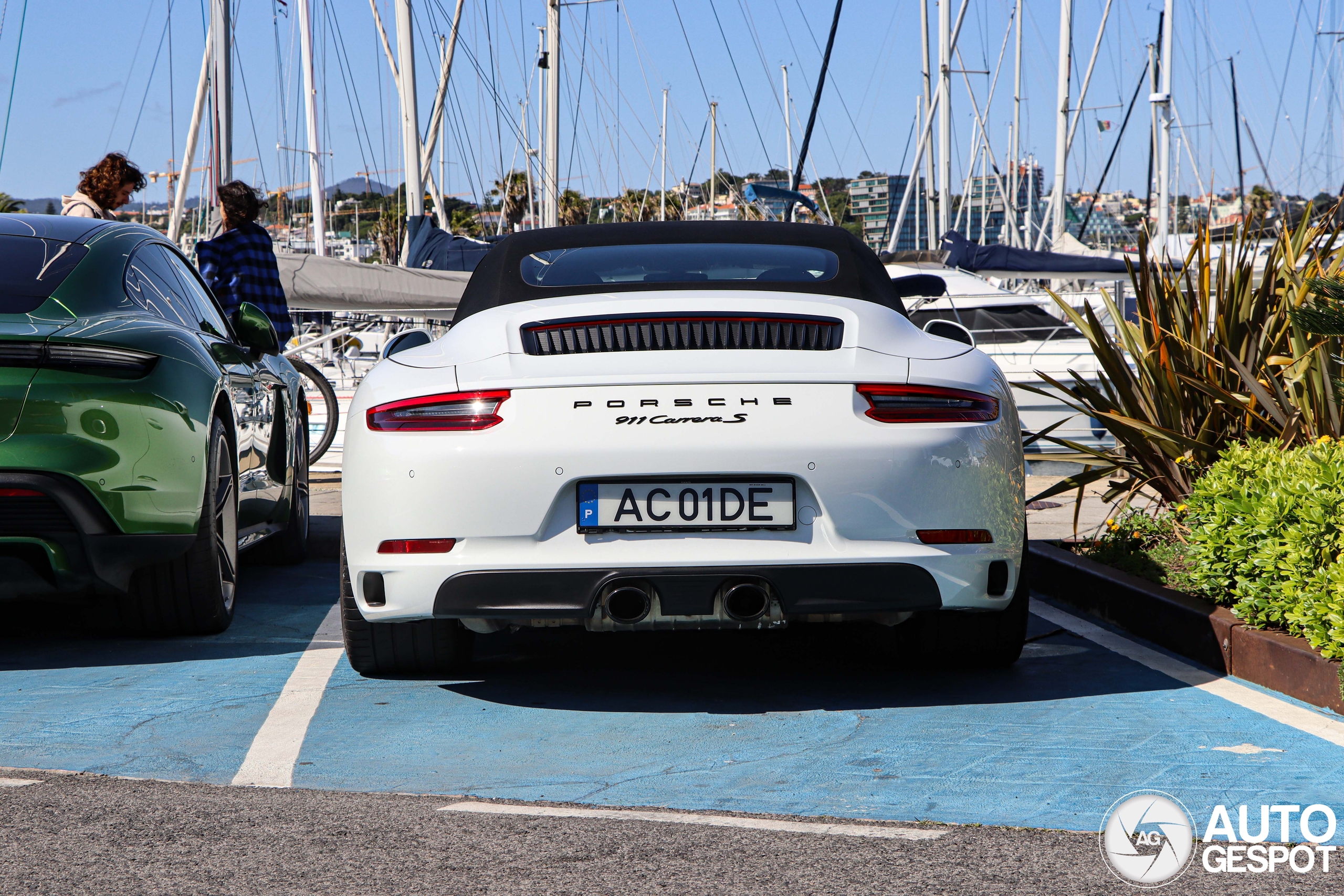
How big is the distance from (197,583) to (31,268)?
3.77 ft

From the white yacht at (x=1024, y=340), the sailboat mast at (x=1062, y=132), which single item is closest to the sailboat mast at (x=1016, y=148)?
the sailboat mast at (x=1062, y=132)

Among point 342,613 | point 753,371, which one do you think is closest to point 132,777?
point 342,613

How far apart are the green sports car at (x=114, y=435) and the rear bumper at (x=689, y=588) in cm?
124

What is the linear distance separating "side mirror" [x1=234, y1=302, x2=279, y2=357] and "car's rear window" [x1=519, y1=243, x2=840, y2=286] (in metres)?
1.64

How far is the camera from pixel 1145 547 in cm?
564

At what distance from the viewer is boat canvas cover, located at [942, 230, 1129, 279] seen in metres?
17.1

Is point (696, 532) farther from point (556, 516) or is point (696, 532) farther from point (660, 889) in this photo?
point (660, 889)

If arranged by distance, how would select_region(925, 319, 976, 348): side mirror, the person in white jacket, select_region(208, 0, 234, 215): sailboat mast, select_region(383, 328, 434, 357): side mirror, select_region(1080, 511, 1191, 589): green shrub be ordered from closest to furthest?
1. select_region(383, 328, 434, 357): side mirror
2. select_region(925, 319, 976, 348): side mirror
3. select_region(1080, 511, 1191, 589): green shrub
4. the person in white jacket
5. select_region(208, 0, 234, 215): sailboat mast

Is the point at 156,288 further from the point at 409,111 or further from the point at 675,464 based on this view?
the point at 409,111

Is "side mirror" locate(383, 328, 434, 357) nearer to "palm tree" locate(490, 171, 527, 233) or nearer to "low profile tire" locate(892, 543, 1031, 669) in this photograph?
Result: "low profile tire" locate(892, 543, 1031, 669)

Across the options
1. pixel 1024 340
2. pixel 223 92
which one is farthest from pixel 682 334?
pixel 223 92

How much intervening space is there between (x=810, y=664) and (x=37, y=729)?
2241 millimetres

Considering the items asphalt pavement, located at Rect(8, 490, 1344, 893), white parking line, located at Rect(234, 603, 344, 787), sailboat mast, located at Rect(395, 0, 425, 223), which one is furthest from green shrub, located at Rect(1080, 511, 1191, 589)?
sailboat mast, located at Rect(395, 0, 425, 223)

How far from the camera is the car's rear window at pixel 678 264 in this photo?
4.50 m
